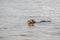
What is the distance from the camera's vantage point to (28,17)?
992 millimetres

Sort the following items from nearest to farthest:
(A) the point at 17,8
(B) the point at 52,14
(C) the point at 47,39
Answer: (C) the point at 47,39 → (B) the point at 52,14 → (A) the point at 17,8

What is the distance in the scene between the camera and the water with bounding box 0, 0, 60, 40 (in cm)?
83

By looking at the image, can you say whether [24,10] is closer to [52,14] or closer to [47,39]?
[52,14]

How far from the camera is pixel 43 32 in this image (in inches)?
33.4

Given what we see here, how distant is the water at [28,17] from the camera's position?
83 centimetres

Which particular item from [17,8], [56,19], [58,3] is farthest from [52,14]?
[17,8]

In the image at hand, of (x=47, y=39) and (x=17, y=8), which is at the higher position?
(x=17, y=8)

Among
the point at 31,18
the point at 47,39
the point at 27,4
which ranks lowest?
the point at 47,39

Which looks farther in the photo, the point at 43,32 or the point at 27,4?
the point at 27,4

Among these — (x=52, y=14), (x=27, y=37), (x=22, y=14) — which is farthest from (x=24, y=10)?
(x=27, y=37)

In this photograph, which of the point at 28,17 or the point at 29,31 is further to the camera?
the point at 28,17

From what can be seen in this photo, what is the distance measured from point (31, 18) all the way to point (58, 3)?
0.96 feet

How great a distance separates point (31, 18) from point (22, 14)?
90 mm

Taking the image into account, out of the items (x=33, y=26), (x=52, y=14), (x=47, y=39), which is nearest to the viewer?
(x=47, y=39)
